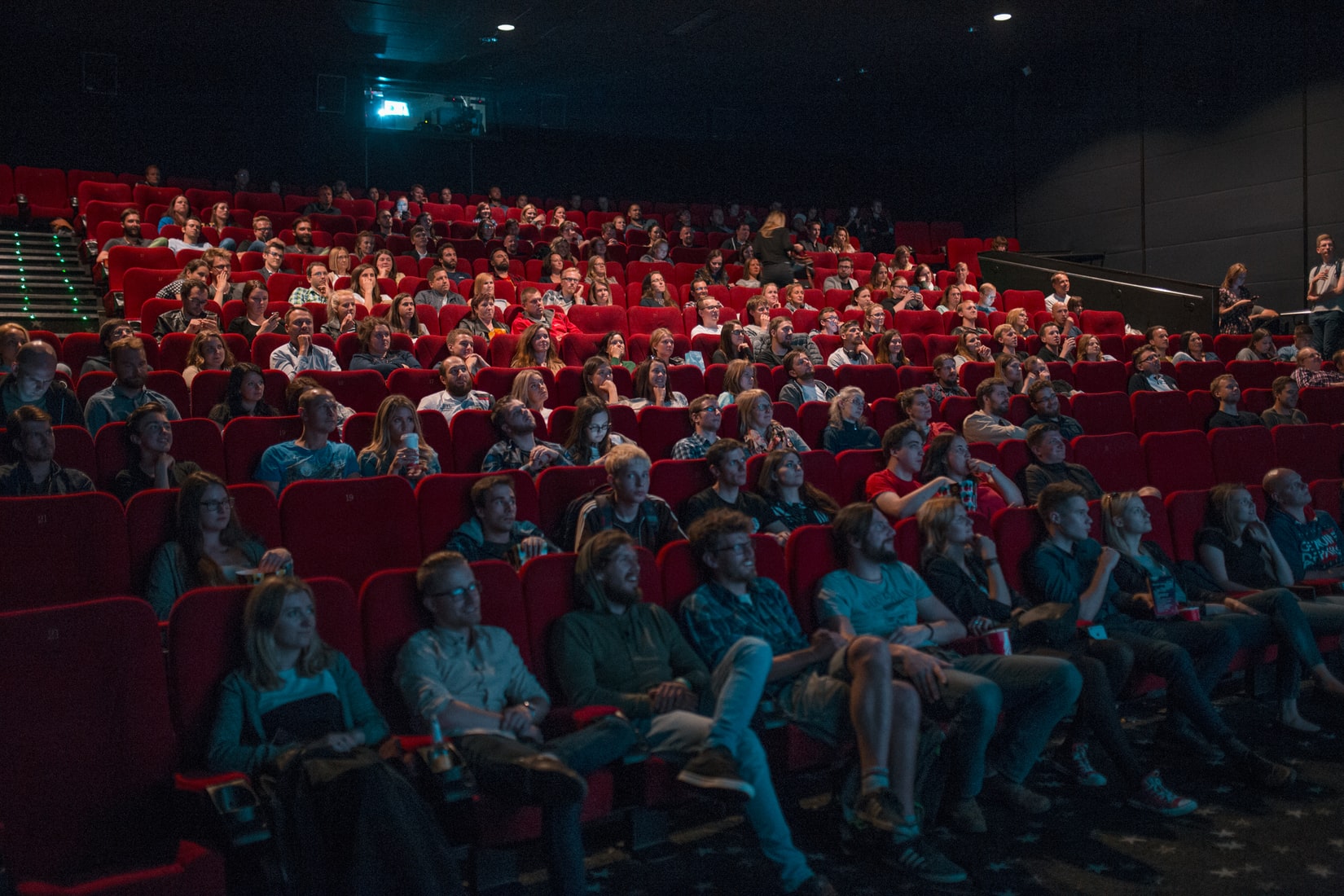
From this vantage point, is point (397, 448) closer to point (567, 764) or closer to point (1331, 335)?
point (567, 764)

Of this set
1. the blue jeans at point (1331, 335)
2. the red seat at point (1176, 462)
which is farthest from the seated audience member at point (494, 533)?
the blue jeans at point (1331, 335)

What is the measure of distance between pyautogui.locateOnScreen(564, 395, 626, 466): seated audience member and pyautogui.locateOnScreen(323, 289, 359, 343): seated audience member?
120 cm

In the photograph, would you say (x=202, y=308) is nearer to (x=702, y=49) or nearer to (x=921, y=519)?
(x=921, y=519)

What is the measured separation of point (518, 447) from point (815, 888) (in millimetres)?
1385

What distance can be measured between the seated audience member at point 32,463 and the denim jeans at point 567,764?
3.55 ft

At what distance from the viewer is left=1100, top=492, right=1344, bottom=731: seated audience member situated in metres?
2.00

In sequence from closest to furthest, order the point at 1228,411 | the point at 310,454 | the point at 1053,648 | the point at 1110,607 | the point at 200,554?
1. the point at 200,554
2. the point at 1053,648
3. the point at 1110,607
4. the point at 310,454
5. the point at 1228,411

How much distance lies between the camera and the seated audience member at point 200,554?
1.72 metres

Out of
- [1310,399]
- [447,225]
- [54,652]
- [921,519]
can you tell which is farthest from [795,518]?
[447,225]

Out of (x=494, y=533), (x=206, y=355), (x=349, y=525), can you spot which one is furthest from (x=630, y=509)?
(x=206, y=355)

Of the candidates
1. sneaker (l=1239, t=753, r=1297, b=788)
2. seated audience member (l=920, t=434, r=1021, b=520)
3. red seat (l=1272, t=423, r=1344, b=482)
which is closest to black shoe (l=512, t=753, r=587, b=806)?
→ sneaker (l=1239, t=753, r=1297, b=788)

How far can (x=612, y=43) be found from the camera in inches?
248

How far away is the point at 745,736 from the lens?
1.46m

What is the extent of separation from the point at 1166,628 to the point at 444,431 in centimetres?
169
